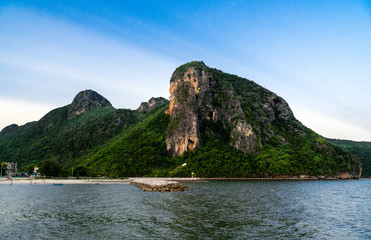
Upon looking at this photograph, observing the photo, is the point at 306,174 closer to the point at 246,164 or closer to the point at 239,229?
the point at 246,164

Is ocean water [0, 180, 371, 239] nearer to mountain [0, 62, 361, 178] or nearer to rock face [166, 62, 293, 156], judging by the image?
mountain [0, 62, 361, 178]

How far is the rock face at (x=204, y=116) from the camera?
160250 millimetres

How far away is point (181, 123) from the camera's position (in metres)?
162

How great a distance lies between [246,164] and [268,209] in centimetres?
10516

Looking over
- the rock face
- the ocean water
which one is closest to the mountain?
the rock face

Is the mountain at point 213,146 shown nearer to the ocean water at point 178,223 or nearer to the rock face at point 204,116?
the rock face at point 204,116

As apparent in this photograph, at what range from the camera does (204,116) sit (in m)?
183

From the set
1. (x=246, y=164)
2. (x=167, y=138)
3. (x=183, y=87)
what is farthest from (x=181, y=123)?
(x=246, y=164)

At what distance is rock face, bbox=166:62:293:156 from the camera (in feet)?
526

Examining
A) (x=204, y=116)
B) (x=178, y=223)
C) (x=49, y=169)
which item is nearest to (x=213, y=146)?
(x=204, y=116)

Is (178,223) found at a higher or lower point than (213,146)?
lower

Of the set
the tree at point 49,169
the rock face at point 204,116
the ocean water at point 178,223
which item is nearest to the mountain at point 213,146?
the rock face at point 204,116

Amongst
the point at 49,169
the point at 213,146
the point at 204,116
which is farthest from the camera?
the point at 204,116

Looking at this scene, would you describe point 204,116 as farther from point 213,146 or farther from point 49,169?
point 49,169
